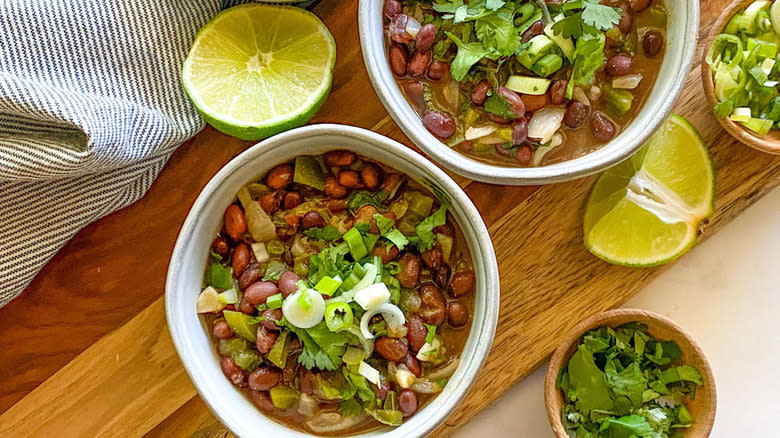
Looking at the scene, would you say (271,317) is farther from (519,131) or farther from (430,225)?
(519,131)

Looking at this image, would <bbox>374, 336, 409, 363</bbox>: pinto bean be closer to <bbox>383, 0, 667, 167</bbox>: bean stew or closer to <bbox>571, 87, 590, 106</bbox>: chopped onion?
<bbox>383, 0, 667, 167</bbox>: bean stew

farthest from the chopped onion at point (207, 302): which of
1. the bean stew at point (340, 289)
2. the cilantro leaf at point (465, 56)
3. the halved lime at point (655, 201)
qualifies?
the halved lime at point (655, 201)

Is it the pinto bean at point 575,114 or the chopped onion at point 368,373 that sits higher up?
the pinto bean at point 575,114

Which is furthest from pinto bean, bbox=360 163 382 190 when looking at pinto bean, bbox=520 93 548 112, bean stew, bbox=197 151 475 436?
pinto bean, bbox=520 93 548 112

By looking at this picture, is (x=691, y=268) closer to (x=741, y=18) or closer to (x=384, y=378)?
(x=741, y=18)

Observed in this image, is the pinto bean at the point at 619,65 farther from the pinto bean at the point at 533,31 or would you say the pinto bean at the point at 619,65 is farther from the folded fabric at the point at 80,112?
the folded fabric at the point at 80,112

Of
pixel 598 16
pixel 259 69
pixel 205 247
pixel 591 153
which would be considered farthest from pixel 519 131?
pixel 205 247
